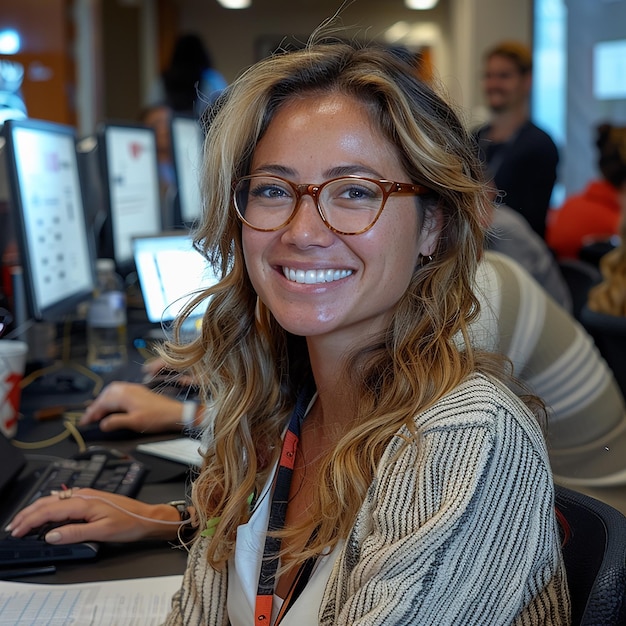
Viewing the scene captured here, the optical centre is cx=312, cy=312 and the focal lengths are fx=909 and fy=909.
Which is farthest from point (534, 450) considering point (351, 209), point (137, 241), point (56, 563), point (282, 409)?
point (137, 241)

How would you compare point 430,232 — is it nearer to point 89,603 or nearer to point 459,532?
point 459,532

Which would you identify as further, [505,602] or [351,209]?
[351,209]

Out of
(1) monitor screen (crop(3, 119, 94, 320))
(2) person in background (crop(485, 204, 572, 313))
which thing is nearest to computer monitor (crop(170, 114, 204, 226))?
(1) monitor screen (crop(3, 119, 94, 320))

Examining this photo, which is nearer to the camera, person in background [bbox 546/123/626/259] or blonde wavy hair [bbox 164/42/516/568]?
blonde wavy hair [bbox 164/42/516/568]

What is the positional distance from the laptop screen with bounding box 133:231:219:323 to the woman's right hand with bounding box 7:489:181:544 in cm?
93

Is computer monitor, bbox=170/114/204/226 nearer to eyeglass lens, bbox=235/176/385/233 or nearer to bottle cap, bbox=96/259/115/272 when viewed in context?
bottle cap, bbox=96/259/115/272

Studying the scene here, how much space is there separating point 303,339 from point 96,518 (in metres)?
0.41

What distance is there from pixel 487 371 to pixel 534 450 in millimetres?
135

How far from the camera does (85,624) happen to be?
3.77ft

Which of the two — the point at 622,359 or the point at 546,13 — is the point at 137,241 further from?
the point at 546,13

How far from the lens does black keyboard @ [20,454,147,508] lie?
1484 mm

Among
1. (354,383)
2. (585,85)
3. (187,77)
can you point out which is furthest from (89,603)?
(585,85)

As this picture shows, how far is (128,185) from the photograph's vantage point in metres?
3.01

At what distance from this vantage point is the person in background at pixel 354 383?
2.96 feet
